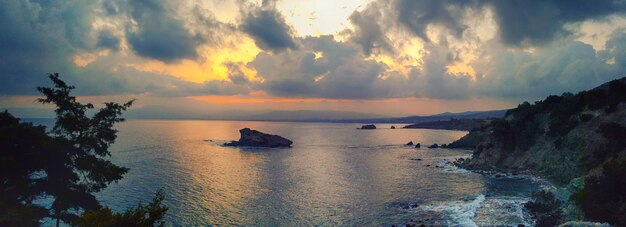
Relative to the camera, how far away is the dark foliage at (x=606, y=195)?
35344 mm

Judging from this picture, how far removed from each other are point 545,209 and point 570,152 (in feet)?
112

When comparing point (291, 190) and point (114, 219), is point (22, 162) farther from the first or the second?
point (291, 190)

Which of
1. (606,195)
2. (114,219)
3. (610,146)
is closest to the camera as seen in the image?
(114,219)

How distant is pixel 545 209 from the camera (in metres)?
46.3

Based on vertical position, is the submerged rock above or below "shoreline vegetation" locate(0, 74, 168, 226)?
below

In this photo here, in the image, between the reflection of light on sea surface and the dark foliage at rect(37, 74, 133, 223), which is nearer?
the dark foliage at rect(37, 74, 133, 223)

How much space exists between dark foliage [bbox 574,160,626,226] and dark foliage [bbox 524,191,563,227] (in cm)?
363

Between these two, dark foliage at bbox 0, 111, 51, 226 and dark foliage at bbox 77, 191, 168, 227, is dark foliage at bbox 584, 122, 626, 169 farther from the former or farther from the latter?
dark foliage at bbox 0, 111, 51, 226

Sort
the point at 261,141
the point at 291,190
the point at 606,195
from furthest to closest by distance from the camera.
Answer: the point at 261,141 → the point at 291,190 → the point at 606,195

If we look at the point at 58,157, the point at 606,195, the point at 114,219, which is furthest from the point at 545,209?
the point at 58,157

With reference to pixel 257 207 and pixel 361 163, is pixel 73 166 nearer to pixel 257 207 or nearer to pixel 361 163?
pixel 257 207

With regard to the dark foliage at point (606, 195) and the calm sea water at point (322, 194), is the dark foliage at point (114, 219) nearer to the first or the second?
the calm sea water at point (322, 194)

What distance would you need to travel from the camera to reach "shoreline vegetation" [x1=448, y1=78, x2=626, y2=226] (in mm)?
38312

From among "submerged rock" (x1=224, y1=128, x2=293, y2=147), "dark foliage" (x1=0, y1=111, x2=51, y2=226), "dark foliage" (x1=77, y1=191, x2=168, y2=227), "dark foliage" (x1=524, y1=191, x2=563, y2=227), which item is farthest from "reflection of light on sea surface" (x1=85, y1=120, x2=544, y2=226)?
"submerged rock" (x1=224, y1=128, x2=293, y2=147)
